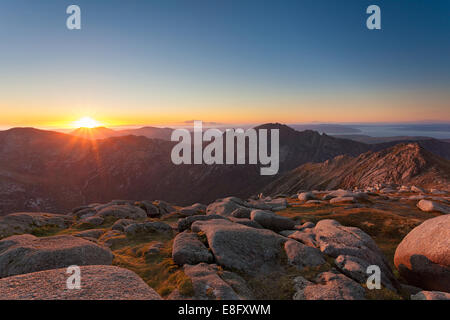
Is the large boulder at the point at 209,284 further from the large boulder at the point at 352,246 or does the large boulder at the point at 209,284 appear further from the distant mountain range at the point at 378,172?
the distant mountain range at the point at 378,172

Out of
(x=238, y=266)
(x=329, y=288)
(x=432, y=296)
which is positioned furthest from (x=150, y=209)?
(x=432, y=296)

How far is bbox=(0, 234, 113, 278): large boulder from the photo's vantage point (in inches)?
418

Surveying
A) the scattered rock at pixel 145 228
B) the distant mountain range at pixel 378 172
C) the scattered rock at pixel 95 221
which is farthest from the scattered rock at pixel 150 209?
the distant mountain range at pixel 378 172

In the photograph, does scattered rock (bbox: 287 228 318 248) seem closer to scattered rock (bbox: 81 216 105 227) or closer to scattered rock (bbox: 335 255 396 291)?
scattered rock (bbox: 335 255 396 291)

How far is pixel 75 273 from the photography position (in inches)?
349

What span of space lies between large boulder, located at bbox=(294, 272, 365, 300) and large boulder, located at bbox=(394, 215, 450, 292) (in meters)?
5.81

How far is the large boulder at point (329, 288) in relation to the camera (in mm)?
8516

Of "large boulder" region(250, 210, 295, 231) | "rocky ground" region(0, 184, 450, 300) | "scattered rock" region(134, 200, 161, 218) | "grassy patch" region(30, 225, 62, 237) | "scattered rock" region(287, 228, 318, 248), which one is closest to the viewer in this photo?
"rocky ground" region(0, 184, 450, 300)

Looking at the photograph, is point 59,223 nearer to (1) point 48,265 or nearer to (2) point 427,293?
(1) point 48,265

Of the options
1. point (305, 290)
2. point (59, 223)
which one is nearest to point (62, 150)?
point (59, 223)

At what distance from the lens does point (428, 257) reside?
1173 centimetres

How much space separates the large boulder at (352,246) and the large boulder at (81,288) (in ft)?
33.7

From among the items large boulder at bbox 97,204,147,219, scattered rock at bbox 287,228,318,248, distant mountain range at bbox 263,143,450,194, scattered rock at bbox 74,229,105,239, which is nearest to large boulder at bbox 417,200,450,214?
scattered rock at bbox 287,228,318,248

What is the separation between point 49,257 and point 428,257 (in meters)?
20.6
